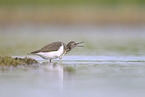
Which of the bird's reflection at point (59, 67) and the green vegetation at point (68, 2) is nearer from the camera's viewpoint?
the bird's reflection at point (59, 67)

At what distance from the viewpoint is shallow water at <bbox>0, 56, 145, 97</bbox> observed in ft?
32.2

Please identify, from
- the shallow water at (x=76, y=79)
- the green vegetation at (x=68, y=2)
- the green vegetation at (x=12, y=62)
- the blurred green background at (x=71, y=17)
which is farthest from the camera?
the green vegetation at (x=68, y=2)

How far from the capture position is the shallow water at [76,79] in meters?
9.82

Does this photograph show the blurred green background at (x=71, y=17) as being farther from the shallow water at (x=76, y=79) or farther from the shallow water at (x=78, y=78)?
the shallow water at (x=76, y=79)

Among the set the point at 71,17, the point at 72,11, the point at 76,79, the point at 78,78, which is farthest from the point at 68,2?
the point at 76,79

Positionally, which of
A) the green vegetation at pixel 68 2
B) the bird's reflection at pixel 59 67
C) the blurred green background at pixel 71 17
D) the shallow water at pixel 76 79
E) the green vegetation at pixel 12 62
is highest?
the green vegetation at pixel 68 2

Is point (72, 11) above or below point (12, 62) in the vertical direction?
above

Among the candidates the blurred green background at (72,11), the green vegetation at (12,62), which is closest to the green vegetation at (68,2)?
the blurred green background at (72,11)

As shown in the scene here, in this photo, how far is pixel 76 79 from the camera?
11.6m

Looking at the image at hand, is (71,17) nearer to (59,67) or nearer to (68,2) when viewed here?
(68,2)

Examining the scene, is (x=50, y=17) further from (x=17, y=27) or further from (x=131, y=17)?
(x=131, y=17)

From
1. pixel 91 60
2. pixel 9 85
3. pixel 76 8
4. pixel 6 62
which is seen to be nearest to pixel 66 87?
pixel 9 85

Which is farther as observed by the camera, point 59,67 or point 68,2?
point 68,2

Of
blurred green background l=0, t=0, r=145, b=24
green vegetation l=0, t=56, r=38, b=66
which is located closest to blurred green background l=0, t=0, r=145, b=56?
blurred green background l=0, t=0, r=145, b=24
